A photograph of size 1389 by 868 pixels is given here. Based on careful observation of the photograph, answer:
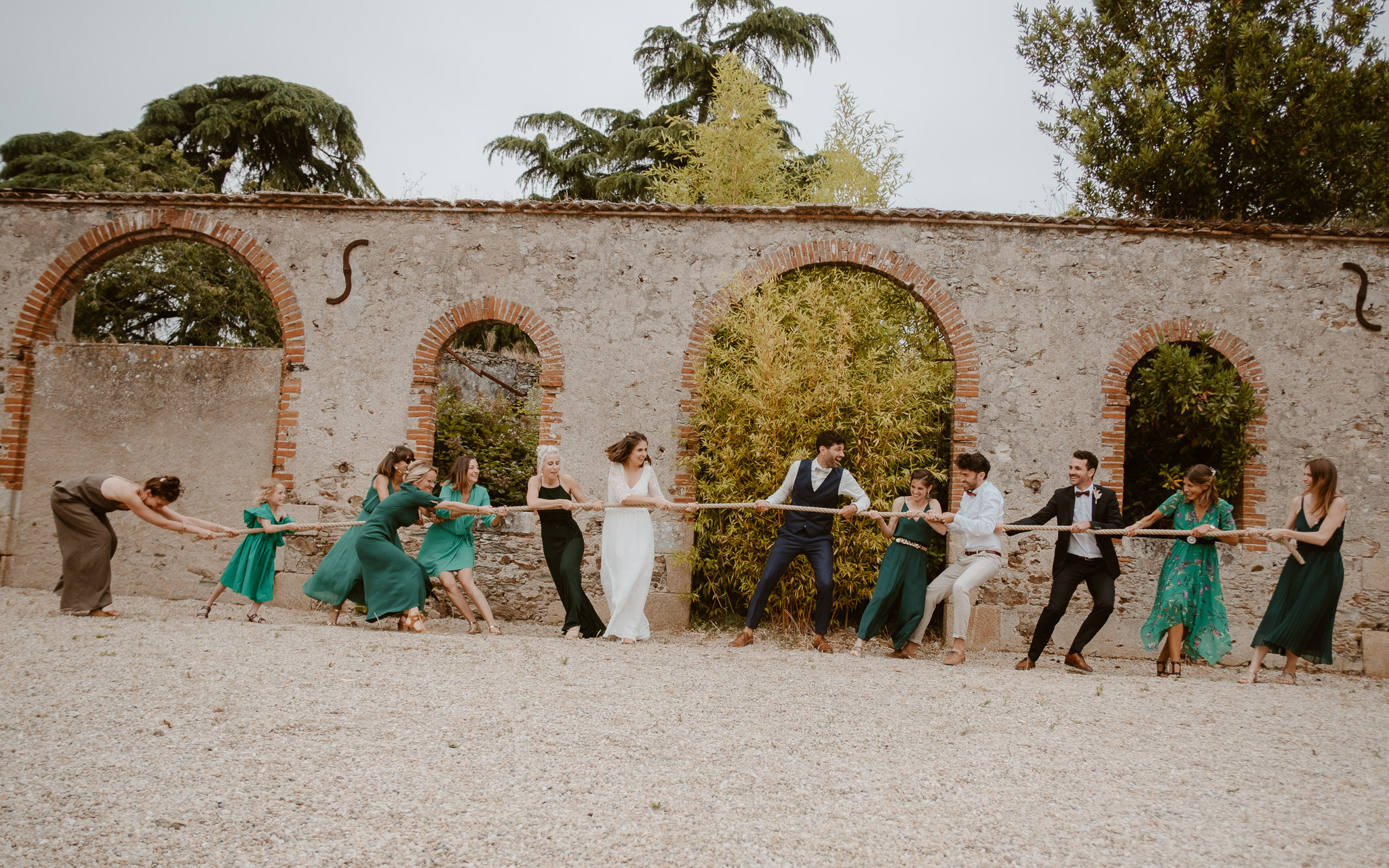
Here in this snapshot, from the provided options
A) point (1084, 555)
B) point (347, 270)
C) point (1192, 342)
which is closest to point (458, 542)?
point (347, 270)

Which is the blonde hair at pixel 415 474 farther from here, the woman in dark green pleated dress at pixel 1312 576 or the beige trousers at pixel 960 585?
the woman in dark green pleated dress at pixel 1312 576

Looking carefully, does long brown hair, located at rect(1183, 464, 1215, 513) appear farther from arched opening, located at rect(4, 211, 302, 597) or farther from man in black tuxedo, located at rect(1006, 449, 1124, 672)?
arched opening, located at rect(4, 211, 302, 597)

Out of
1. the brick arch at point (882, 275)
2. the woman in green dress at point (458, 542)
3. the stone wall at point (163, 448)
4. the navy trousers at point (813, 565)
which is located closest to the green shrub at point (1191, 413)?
the brick arch at point (882, 275)

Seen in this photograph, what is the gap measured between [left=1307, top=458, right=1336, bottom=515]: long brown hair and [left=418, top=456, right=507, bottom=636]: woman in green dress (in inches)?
230

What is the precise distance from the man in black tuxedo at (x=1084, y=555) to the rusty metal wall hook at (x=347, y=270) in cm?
667

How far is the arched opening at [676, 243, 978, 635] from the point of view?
7453 mm

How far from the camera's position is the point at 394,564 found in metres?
6.51

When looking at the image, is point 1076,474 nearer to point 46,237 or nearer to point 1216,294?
point 1216,294

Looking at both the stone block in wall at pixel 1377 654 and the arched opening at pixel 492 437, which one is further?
the arched opening at pixel 492 437

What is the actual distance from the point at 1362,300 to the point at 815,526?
18.5 ft

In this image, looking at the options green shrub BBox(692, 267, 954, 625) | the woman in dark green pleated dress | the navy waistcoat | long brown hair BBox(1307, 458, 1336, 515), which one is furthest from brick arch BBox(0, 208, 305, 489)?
long brown hair BBox(1307, 458, 1336, 515)

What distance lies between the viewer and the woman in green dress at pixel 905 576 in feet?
20.8

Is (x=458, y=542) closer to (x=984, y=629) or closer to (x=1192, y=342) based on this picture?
(x=984, y=629)

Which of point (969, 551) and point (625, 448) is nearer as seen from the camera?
point (969, 551)
